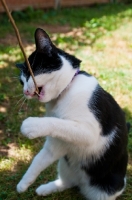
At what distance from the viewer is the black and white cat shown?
6.50ft

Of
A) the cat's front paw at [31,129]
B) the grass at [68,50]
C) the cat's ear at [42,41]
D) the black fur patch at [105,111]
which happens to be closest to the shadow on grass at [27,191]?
the grass at [68,50]

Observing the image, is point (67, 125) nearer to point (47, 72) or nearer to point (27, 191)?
point (47, 72)

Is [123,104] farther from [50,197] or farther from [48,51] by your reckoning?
[48,51]

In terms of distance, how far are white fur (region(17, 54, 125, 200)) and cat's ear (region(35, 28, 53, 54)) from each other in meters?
0.14

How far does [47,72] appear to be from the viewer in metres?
2.08

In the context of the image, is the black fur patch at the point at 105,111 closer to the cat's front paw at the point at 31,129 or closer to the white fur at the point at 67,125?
the white fur at the point at 67,125

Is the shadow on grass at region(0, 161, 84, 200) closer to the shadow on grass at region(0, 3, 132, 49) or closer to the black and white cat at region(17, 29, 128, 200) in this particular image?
the black and white cat at region(17, 29, 128, 200)

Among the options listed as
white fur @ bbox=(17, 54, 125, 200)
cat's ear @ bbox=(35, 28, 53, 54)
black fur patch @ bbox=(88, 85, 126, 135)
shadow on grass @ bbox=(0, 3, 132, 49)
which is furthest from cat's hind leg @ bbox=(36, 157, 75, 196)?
shadow on grass @ bbox=(0, 3, 132, 49)

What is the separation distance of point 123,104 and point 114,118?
1630 mm

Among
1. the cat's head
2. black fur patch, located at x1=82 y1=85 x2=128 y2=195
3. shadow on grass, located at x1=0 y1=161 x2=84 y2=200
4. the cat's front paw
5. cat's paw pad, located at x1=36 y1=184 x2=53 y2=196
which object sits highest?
the cat's head

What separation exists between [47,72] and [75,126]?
1.33 feet

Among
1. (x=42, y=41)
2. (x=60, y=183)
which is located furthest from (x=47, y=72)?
(x=60, y=183)

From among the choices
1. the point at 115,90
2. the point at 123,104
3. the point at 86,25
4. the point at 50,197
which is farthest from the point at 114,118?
the point at 86,25

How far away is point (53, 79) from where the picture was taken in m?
2.11
